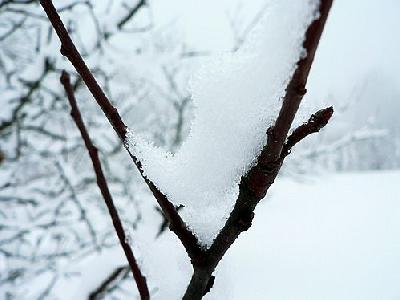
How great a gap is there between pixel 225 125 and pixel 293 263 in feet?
3.07

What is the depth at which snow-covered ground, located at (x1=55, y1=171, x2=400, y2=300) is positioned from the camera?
0.72 meters

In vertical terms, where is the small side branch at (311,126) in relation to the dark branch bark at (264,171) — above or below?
above

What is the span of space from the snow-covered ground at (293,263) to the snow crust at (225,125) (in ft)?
0.79

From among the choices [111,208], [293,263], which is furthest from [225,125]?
[293,263]

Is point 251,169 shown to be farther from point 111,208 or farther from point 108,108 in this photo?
point 111,208

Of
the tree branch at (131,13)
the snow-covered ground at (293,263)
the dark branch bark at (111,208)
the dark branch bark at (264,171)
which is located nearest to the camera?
Result: the dark branch bark at (264,171)

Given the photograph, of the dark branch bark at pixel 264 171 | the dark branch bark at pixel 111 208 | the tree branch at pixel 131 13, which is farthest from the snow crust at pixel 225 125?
the tree branch at pixel 131 13

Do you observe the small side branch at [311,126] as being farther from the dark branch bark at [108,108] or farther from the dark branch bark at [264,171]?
the dark branch bark at [108,108]

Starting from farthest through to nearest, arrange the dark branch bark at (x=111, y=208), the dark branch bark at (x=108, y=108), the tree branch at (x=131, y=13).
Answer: the tree branch at (x=131, y=13), the dark branch bark at (x=111, y=208), the dark branch bark at (x=108, y=108)

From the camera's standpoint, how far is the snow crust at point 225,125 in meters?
0.34

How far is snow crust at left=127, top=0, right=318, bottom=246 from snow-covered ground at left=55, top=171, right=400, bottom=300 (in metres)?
0.24

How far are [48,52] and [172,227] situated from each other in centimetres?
241

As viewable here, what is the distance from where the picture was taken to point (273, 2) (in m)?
0.32

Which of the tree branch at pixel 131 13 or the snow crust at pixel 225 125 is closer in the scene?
the snow crust at pixel 225 125
